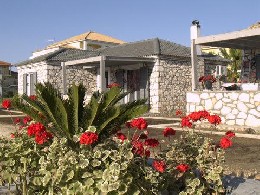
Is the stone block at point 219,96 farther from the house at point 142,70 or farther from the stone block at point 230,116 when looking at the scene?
the house at point 142,70

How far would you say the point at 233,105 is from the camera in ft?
43.9

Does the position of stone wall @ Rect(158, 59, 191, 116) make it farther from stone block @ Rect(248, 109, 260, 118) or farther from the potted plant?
stone block @ Rect(248, 109, 260, 118)

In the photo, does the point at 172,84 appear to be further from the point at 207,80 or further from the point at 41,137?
the point at 41,137

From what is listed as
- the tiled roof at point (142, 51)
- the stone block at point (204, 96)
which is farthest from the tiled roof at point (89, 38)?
the stone block at point (204, 96)

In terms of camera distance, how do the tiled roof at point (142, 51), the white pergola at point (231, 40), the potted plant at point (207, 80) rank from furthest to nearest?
the tiled roof at point (142, 51) → the potted plant at point (207, 80) → the white pergola at point (231, 40)

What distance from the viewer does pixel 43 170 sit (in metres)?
3.97

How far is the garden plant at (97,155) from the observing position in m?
3.84

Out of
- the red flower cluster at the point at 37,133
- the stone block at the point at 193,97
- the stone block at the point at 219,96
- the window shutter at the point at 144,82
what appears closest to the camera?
the red flower cluster at the point at 37,133

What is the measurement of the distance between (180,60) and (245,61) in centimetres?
458

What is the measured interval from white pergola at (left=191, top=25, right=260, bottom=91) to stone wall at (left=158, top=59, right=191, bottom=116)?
5352 millimetres

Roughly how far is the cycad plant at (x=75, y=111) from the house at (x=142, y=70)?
13682 millimetres

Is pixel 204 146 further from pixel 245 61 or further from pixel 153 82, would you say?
pixel 153 82

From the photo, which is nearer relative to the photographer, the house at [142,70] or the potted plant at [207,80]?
the potted plant at [207,80]

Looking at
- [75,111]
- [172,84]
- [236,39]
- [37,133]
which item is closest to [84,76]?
[172,84]
